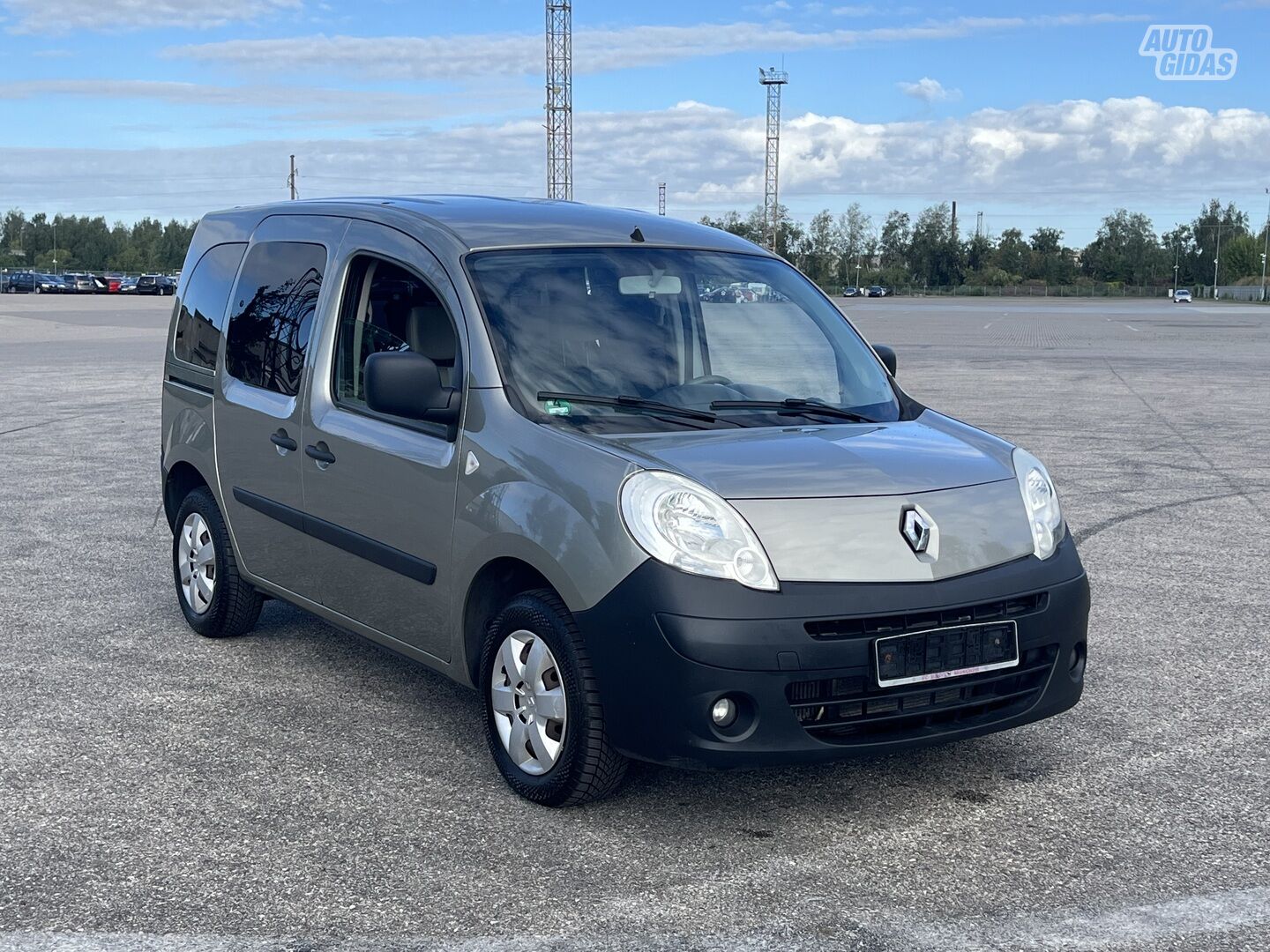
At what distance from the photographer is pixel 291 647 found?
6.25m

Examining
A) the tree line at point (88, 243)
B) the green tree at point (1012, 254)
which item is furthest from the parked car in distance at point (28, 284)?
the green tree at point (1012, 254)

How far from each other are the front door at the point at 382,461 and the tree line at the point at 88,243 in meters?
177

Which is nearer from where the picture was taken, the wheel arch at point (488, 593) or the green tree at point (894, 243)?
the wheel arch at point (488, 593)

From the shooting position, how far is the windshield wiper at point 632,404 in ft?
15.0

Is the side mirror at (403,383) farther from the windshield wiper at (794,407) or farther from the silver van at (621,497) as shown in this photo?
the windshield wiper at (794,407)

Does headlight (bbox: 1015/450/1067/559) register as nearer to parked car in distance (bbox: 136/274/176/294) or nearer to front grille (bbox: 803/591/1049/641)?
front grille (bbox: 803/591/1049/641)

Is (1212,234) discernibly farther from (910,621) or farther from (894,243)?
(910,621)

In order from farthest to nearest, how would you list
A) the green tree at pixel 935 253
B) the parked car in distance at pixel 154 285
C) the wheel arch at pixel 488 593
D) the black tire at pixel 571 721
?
1. the green tree at pixel 935 253
2. the parked car in distance at pixel 154 285
3. the wheel arch at pixel 488 593
4. the black tire at pixel 571 721

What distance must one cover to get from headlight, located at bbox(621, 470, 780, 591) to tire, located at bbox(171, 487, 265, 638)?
2.70 meters

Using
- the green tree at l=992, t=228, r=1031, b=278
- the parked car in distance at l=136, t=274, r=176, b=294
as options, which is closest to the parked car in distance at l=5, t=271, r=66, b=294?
the parked car in distance at l=136, t=274, r=176, b=294

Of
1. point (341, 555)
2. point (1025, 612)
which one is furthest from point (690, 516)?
point (341, 555)

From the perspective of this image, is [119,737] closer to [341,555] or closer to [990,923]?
[341,555]

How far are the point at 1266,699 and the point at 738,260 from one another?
2.56 meters

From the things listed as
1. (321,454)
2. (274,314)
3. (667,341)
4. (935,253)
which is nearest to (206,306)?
(274,314)
